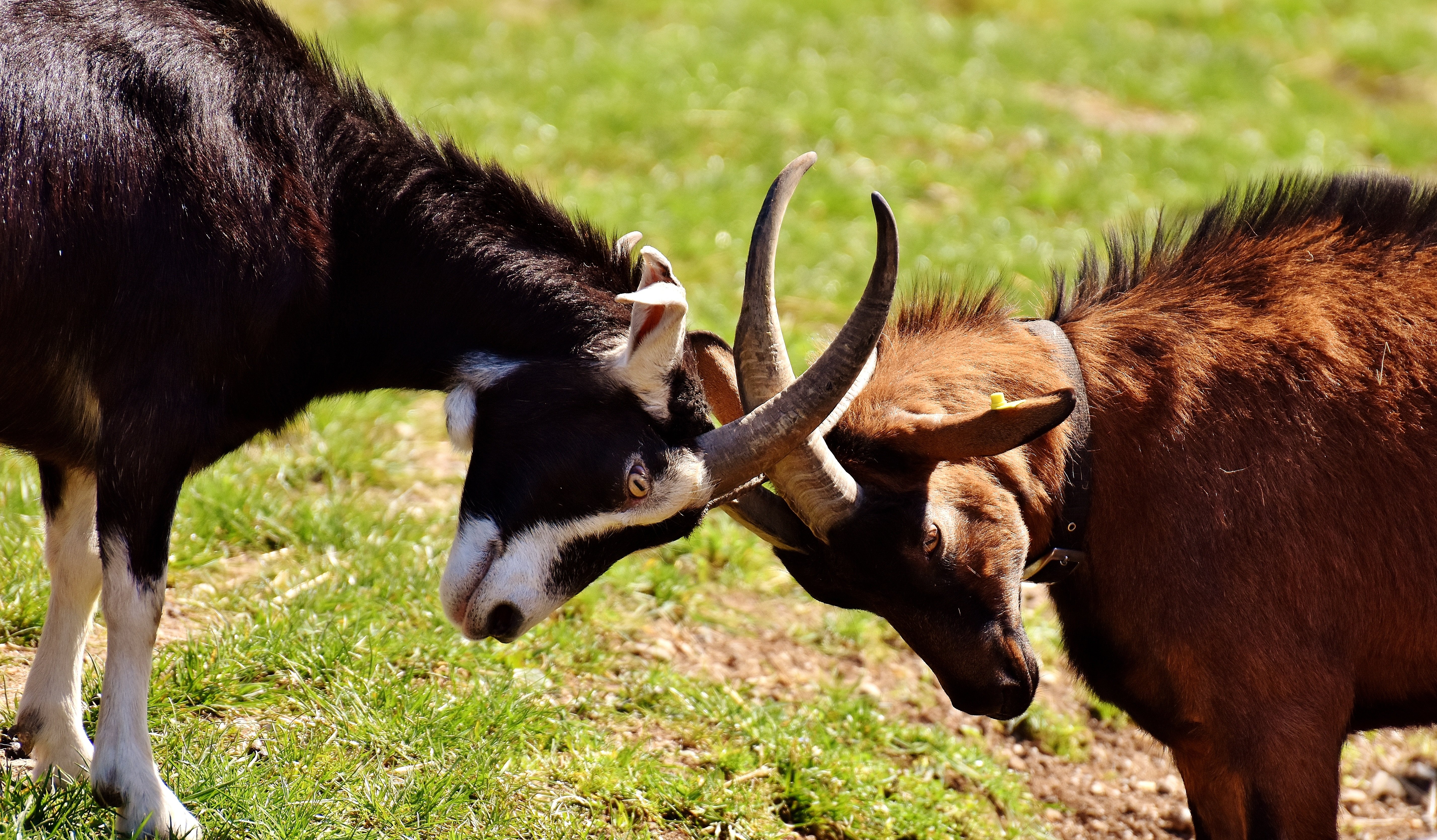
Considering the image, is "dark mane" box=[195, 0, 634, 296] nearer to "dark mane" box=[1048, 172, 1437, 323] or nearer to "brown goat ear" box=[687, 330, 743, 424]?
"brown goat ear" box=[687, 330, 743, 424]

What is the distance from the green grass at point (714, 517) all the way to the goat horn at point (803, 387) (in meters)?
1.24

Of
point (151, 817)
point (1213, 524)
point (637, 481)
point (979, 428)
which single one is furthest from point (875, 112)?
point (151, 817)

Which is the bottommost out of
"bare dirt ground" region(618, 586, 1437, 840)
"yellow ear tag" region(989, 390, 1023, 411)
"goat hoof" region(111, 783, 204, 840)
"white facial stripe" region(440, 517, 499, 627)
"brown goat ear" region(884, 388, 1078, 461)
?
"bare dirt ground" region(618, 586, 1437, 840)


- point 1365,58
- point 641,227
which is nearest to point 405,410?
point 641,227

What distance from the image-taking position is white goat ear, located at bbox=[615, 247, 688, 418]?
3.44m

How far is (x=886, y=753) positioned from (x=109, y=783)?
8.28 ft

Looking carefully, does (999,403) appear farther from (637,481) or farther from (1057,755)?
(1057,755)

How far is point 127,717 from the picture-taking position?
3355 mm

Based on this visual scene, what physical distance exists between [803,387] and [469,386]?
91cm

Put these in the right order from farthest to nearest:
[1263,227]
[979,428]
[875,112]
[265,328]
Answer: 1. [875,112]
2. [1263,227]
3. [979,428]
4. [265,328]

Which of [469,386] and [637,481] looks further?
[469,386]

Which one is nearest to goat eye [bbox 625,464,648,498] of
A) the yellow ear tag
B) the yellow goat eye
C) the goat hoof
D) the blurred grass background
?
the yellow goat eye

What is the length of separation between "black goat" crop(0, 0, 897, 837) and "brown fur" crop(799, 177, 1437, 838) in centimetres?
56

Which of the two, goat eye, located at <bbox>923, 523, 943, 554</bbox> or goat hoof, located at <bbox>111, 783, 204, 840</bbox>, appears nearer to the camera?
goat hoof, located at <bbox>111, 783, 204, 840</bbox>
